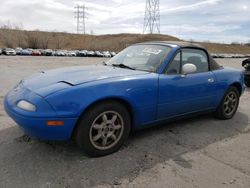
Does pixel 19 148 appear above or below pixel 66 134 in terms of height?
below

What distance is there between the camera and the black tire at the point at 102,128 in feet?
9.41

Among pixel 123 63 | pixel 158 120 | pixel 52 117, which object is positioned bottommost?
pixel 158 120

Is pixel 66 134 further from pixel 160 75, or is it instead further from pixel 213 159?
pixel 213 159

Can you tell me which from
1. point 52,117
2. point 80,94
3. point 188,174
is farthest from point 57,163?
point 188,174

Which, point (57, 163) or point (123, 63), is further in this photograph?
point (123, 63)

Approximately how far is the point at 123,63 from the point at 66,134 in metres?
1.67

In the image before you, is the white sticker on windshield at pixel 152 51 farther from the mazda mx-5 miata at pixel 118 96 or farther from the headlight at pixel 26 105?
the headlight at pixel 26 105

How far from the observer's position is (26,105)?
2.78 meters

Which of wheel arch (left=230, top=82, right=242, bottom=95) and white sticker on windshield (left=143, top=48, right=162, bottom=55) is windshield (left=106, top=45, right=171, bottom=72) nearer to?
white sticker on windshield (left=143, top=48, right=162, bottom=55)

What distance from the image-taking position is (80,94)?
9.14ft

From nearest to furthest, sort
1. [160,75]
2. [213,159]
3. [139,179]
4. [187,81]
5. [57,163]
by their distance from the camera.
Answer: [139,179], [57,163], [213,159], [160,75], [187,81]

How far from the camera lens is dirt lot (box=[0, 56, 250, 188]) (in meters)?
2.58

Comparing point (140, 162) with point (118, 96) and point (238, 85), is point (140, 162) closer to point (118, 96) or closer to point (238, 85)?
point (118, 96)

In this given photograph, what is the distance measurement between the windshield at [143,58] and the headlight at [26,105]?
1605 millimetres
